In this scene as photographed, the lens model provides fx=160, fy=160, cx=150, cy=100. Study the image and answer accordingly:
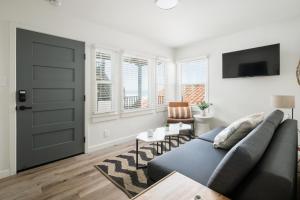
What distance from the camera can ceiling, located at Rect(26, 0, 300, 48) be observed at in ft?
8.00

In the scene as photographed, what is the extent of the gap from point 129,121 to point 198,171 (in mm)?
2471

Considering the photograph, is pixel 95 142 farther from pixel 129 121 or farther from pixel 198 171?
pixel 198 171

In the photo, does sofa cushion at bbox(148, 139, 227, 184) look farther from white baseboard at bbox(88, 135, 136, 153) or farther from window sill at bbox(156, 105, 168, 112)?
window sill at bbox(156, 105, 168, 112)

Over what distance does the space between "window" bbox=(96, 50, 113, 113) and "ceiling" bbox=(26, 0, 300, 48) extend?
2.16 ft

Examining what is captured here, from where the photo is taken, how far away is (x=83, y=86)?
116 inches

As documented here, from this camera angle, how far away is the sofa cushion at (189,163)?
4.79 ft

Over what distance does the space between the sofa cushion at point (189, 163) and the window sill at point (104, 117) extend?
1836 millimetres

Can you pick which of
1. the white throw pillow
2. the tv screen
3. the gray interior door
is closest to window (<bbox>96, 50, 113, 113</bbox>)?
the gray interior door

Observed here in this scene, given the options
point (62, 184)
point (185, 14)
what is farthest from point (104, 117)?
point (185, 14)

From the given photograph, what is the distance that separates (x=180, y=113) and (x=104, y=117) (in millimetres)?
1922

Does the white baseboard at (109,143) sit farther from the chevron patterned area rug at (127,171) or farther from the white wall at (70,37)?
the chevron patterned area rug at (127,171)

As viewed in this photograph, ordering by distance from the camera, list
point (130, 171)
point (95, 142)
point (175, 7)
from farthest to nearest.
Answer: point (95, 142), point (175, 7), point (130, 171)

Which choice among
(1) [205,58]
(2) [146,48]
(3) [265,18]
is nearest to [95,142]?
(2) [146,48]

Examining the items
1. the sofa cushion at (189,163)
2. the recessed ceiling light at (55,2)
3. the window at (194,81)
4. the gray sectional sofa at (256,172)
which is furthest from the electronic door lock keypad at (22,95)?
the window at (194,81)
